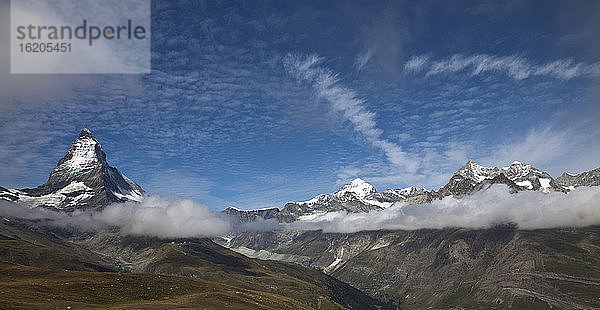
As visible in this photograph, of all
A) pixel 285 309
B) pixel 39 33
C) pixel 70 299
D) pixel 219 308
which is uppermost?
pixel 39 33

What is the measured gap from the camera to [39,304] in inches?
3147

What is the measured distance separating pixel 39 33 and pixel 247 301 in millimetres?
102693

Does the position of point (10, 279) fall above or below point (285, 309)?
above

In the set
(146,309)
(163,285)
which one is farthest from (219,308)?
→ (163,285)

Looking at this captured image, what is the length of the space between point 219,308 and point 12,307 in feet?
166

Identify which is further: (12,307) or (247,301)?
(247,301)

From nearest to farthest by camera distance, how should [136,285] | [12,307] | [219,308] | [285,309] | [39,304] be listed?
[12,307] → [39,304] → [219,308] → [136,285] → [285,309]

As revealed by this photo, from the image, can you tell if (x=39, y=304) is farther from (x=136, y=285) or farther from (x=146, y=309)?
(x=136, y=285)

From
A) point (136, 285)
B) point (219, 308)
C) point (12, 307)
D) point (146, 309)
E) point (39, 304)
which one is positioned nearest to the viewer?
point (12, 307)

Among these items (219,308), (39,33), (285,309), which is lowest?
(285,309)

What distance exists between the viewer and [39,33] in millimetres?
72438

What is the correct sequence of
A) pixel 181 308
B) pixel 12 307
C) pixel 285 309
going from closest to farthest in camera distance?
pixel 12 307 < pixel 181 308 < pixel 285 309

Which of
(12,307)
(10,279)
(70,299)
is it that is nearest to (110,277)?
(10,279)

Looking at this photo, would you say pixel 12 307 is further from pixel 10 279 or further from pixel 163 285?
pixel 163 285
